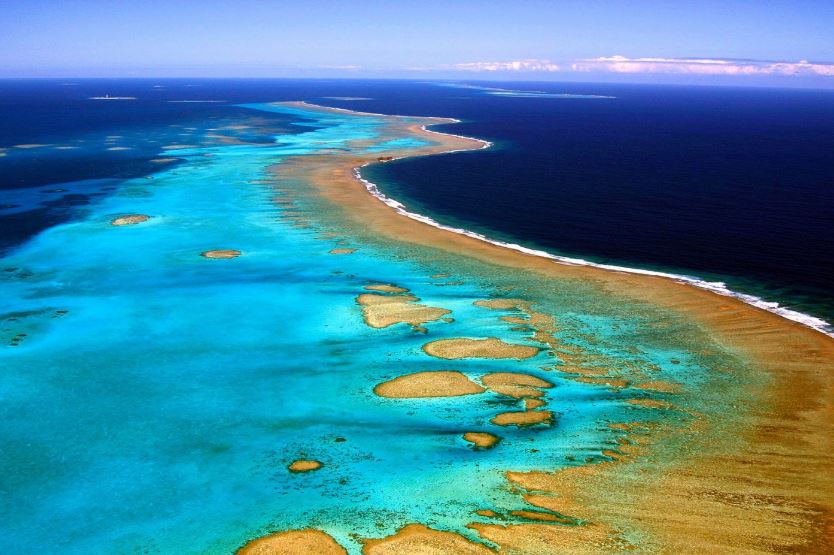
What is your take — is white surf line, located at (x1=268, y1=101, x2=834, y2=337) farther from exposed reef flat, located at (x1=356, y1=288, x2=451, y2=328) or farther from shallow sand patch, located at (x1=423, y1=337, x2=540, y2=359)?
shallow sand patch, located at (x1=423, y1=337, x2=540, y2=359)

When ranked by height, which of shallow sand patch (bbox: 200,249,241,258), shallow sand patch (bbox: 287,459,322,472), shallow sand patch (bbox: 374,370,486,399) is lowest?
shallow sand patch (bbox: 287,459,322,472)

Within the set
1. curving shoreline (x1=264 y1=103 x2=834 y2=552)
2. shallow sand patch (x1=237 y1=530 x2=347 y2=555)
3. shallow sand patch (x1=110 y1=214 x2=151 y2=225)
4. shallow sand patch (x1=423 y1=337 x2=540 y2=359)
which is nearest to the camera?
shallow sand patch (x1=237 y1=530 x2=347 y2=555)

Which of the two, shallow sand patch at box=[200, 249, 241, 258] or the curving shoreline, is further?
shallow sand patch at box=[200, 249, 241, 258]

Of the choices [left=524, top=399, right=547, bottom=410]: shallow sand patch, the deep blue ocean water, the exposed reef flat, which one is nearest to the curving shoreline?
[left=524, top=399, right=547, bottom=410]: shallow sand patch

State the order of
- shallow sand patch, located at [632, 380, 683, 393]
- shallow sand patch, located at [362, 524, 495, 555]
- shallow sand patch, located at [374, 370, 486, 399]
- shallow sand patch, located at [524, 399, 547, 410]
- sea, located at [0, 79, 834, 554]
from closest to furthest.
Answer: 1. shallow sand patch, located at [362, 524, 495, 555]
2. sea, located at [0, 79, 834, 554]
3. shallow sand patch, located at [524, 399, 547, 410]
4. shallow sand patch, located at [374, 370, 486, 399]
5. shallow sand patch, located at [632, 380, 683, 393]

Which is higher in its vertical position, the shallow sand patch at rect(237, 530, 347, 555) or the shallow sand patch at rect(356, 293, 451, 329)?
the shallow sand patch at rect(356, 293, 451, 329)

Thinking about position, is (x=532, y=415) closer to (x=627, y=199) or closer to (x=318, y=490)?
(x=318, y=490)

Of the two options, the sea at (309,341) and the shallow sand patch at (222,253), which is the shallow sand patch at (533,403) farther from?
the shallow sand patch at (222,253)
